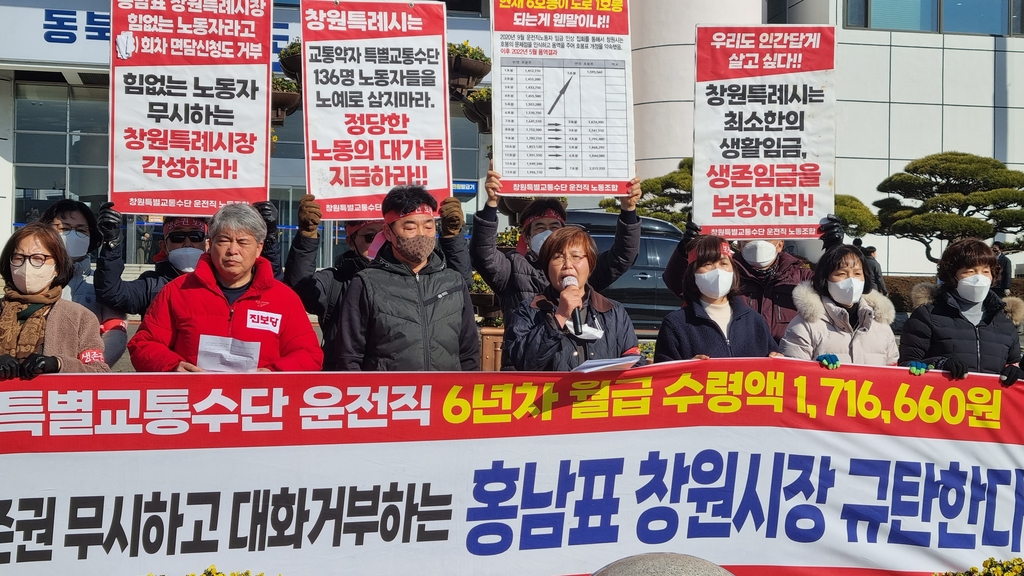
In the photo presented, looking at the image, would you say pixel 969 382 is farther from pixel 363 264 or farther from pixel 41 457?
pixel 41 457

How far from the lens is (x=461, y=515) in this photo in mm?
3984

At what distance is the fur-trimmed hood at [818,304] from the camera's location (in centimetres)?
475

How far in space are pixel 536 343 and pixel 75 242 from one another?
8.50 feet

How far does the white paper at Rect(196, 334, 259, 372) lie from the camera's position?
4.12 metres

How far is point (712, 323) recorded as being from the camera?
4652 millimetres

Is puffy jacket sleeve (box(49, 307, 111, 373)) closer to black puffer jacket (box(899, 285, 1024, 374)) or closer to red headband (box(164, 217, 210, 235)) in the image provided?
red headband (box(164, 217, 210, 235))

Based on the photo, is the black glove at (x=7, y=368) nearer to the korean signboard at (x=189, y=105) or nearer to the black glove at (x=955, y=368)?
the korean signboard at (x=189, y=105)

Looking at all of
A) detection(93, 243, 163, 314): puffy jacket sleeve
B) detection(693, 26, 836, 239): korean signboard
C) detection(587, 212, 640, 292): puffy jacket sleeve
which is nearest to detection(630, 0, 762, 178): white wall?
detection(693, 26, 836, 239): korean signboard

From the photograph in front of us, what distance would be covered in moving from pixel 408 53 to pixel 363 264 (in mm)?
1213

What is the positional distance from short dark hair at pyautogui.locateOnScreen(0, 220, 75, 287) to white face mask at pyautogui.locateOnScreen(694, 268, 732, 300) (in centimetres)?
278

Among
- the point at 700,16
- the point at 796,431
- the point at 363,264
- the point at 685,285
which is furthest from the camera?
the point at 700,16

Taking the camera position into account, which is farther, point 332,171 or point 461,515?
point 332,171

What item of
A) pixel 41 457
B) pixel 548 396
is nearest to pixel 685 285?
pixel 548 396

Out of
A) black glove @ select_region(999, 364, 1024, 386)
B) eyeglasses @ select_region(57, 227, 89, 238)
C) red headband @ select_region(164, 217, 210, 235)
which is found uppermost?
red headband @ select_region(164, 217, 210, 235)
